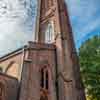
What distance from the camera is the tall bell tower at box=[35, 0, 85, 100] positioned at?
1085 inches

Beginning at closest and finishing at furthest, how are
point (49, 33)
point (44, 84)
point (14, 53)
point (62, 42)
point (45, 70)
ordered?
1. point (44, 84)
2. point (45, 70)
3. point (14, 53)
4. point (62, 42)
5. point (49, 33)

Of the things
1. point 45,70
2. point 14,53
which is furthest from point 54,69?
point 14,53

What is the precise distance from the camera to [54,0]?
123ft

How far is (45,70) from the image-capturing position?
92.7ft

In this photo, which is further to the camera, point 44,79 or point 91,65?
point 91,65

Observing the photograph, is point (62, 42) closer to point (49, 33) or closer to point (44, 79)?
point (49, 33)

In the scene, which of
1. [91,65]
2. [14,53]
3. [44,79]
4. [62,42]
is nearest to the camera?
[44,79]

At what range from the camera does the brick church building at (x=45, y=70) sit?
84.5ft

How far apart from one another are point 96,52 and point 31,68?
8449 millimetres

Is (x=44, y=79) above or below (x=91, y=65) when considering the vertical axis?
below

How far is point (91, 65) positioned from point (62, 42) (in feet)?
14.4

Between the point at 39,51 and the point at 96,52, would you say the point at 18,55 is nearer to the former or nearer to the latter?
the point at 39,51

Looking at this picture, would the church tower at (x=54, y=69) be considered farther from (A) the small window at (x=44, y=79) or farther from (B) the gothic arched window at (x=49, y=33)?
(B) the gothic arched window at (x=49, y=33)

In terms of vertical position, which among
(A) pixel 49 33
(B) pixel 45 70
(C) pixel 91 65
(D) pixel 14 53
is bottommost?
(B) pixel 45 70
